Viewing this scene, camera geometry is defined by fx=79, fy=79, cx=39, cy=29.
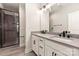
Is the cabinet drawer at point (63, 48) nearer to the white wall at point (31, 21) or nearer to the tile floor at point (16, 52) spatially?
the tile floor at point (16, 52)

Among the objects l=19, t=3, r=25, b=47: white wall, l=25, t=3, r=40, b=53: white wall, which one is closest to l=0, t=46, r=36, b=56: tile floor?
l=19, t=3, r=25, b=47: white wall

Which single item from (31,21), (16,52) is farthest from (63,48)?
(31,21)

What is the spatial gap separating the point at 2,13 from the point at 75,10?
2.56m

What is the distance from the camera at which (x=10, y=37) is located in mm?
3002

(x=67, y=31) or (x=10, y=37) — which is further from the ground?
(x=67, y=31)

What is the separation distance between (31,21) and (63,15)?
1290mm

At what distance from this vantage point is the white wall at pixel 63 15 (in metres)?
1.66

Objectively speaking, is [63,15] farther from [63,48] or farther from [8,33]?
[8,33]

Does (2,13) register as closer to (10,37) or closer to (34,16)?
(10,37)

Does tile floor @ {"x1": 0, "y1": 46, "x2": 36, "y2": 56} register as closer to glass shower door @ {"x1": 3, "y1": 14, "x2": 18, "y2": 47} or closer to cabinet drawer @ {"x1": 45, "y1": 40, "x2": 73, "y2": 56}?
glass shower door @ {"x1": 3, "y1": 14, "x2": 18, "y2": 47}

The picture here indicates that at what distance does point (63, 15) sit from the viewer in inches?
72.9

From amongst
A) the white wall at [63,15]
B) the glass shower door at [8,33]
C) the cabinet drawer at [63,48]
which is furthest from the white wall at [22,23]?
the cabinet drawer at [63,48]


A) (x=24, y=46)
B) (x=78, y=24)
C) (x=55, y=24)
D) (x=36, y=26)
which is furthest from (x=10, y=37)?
(x=78, y=24)

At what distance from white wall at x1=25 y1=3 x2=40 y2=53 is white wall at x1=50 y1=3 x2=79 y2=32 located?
872 millimetres
